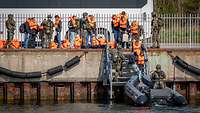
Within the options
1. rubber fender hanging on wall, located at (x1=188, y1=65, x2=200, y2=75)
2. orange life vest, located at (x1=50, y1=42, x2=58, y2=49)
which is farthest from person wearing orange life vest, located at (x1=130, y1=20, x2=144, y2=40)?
orange life vest, located at (x1=50, y1=42, x2=58, y2=49)

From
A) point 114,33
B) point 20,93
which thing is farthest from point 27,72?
point 114,33

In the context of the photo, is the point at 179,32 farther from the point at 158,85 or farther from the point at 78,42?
the point at 158,85

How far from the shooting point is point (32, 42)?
135 ft

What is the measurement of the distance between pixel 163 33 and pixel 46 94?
7.21 metres

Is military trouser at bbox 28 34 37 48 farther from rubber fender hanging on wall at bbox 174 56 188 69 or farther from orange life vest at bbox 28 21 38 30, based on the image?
rubber fender hanging on wall at bbox 174 56 188 69

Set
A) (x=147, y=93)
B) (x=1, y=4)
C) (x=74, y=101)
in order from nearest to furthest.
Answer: (x=147, y=93) → (x=74, y=101) → (x=1, y=4)

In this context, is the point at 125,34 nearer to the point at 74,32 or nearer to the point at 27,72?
the point at 74,32

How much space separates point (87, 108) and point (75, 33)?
656 cm

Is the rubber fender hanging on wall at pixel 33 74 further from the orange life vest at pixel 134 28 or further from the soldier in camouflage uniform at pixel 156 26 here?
the soldier in camouflage uniform at pixel 156 26

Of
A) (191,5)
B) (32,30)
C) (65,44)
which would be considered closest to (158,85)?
(65,44)

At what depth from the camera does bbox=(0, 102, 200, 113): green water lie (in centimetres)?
3484

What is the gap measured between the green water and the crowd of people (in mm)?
4096

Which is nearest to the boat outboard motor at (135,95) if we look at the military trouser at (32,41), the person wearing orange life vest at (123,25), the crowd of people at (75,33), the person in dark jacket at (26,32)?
the crowd of people at (75,33)

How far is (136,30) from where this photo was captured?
135 ft
